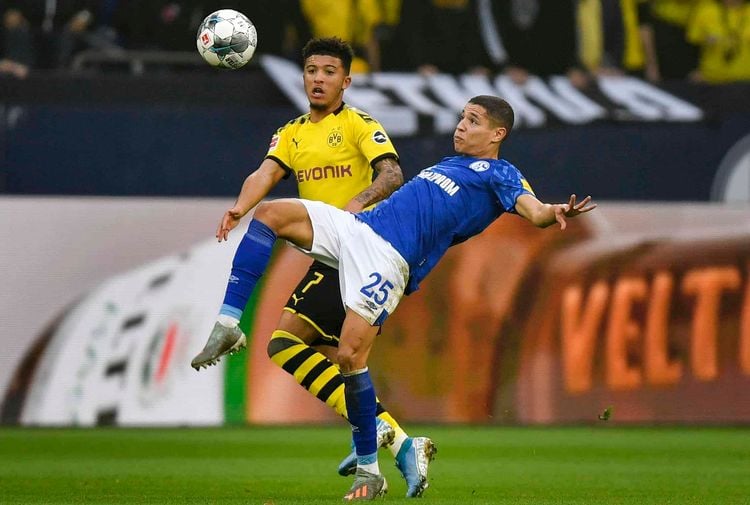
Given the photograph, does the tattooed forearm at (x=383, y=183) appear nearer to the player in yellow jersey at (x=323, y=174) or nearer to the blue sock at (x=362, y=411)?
the player in yellow jersey at (x=323, y=174)

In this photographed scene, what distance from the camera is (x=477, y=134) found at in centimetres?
754

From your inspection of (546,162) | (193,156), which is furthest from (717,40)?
(193,156)

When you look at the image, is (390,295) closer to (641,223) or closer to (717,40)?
(641,223)

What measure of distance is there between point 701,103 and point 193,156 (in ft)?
17.3

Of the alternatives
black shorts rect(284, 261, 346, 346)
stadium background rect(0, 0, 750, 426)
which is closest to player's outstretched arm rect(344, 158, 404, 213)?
black shorts rect(284, 261, 346, 346)

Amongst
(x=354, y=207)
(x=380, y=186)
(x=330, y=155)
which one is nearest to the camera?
(x=354, y=207)

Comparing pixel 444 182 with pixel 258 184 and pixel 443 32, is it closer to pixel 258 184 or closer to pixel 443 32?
pixel 258 184

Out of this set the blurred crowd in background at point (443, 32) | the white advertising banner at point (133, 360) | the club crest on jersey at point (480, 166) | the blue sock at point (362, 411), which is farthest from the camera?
the blurred crowd in background at point (443, 32)

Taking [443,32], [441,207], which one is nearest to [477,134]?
[441,207]

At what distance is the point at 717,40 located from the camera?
53.4 ft

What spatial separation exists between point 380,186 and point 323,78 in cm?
71

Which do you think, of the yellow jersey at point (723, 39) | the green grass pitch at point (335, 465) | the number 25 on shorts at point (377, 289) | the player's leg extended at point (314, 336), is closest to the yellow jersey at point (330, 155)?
the player's leg extended at point (314, 336)

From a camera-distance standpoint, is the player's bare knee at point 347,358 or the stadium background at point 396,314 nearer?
the player's bare knee at point 347,358

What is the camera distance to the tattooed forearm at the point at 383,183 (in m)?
7.79
